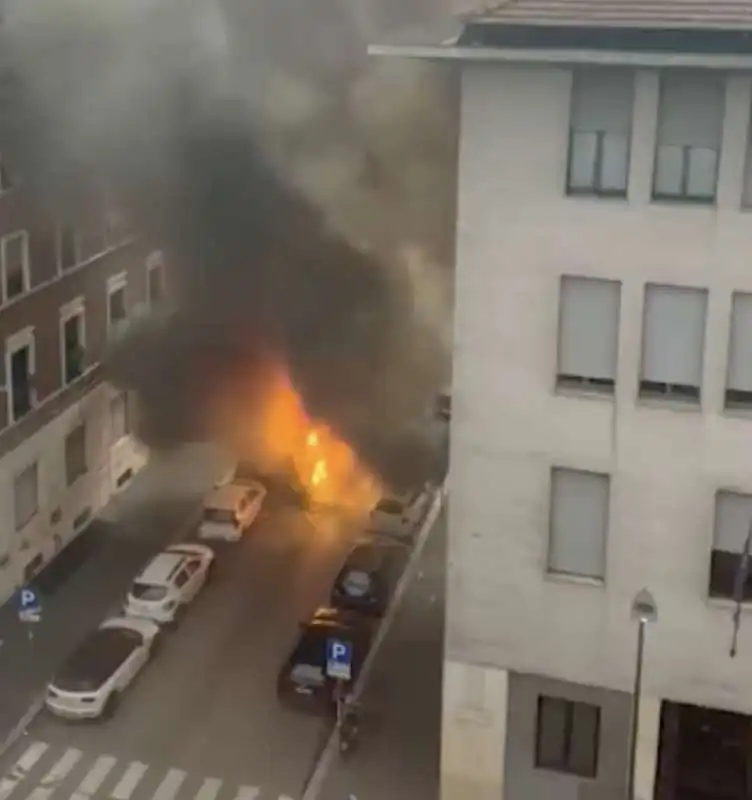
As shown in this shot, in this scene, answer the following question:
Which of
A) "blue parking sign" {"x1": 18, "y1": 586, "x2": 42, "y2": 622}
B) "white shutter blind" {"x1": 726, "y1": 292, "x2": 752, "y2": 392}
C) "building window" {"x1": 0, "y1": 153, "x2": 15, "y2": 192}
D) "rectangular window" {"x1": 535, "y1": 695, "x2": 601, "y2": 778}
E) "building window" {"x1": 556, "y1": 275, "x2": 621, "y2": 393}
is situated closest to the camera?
"white shutter blind" {"x1": 726, "y1": 292, "x2": 752, "y2": 392}

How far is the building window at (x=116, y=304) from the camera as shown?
49.9 feet

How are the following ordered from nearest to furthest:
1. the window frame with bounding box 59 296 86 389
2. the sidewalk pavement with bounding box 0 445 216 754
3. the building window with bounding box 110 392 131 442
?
the sidewalk pavement with bounding box 0 445 216 754, the window frame with bounding box 59 296 86 389, the building window with bounding box 110 392 131 442

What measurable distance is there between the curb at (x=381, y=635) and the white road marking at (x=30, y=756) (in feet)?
7.18

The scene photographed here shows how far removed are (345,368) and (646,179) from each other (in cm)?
604

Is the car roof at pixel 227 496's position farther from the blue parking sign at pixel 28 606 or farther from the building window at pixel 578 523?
the building window at pixel 578 523

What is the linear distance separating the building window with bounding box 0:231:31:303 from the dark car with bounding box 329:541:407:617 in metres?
4.01

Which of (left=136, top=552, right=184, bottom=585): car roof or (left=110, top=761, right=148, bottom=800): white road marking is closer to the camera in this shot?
(left=110, top=761, right=148, bottom=800): white road marking

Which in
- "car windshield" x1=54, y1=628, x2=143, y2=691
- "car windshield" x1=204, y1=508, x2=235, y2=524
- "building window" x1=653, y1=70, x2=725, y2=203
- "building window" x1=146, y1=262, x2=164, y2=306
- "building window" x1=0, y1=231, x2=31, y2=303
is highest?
"building window" x1=653, y1=70, x2=725, y2=203

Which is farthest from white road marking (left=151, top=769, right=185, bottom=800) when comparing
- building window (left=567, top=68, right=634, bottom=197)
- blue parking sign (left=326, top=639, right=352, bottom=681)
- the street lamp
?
building window (left=567, top=68, right=634, bottom=197)

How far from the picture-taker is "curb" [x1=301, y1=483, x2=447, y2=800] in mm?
11414

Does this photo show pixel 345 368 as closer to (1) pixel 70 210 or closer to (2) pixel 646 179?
(1) pixel 70 210

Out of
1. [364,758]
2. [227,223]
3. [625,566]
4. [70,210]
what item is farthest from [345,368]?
[625,566]

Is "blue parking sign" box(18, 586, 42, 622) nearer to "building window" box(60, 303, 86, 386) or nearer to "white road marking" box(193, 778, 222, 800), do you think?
"building window" box(60, 303, 86, 386)

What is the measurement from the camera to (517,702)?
1028cm
